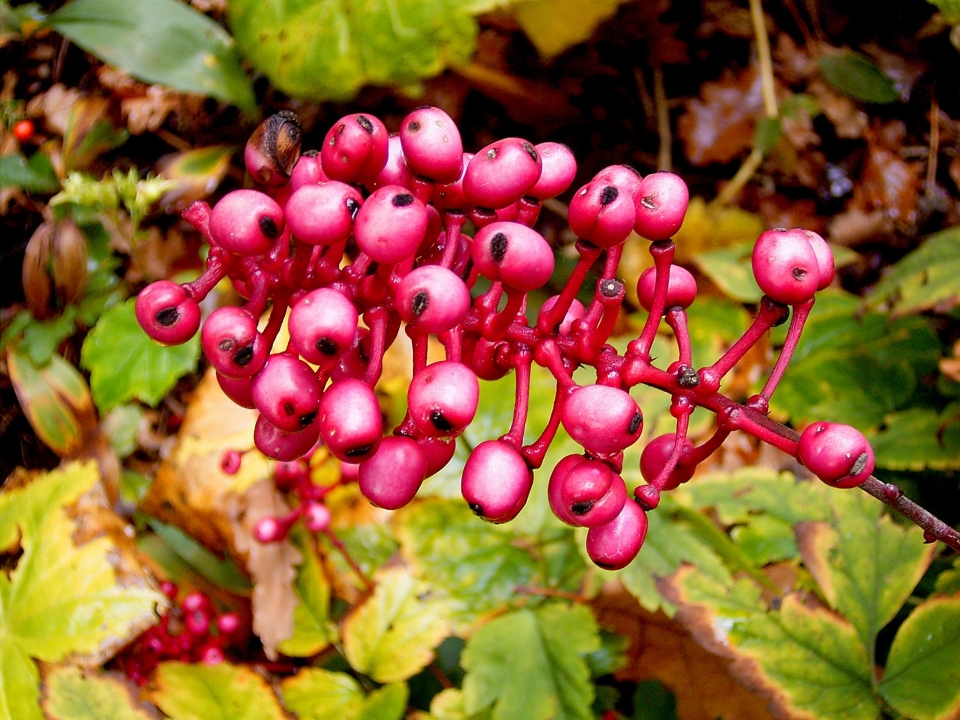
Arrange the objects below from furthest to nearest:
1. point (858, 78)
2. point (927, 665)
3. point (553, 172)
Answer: point (858, 78)
point (927, 665)
point (553, 172)

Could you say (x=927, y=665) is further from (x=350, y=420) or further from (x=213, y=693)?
(x=213, y=693)

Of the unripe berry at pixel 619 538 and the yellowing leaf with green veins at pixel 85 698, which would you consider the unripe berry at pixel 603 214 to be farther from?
the yellowing leaf with green veins at pixel 85 698

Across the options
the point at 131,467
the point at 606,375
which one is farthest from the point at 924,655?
the point at 131,467

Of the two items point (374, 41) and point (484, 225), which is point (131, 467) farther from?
point (484, 225)

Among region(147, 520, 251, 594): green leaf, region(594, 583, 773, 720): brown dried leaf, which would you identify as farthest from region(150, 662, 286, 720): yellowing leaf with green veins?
region(594, 583, 773, 720): brown dried leaf

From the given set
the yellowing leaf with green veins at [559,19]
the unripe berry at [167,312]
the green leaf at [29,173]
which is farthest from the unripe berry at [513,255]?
the green leaf at [29,173]

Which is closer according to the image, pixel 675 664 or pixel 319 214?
pixel 319 214

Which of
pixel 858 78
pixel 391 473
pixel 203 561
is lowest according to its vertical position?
pixel 203 561

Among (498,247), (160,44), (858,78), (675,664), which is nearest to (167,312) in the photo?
(498,247)
